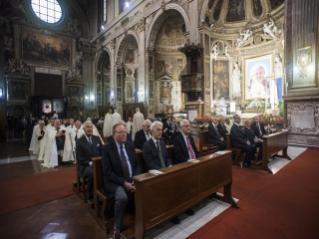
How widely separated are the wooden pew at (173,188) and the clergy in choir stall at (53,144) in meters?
4.24

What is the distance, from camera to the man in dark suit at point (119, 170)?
2.32 metres

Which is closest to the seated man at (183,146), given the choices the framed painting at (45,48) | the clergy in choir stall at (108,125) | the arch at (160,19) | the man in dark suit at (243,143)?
the man in dark suit at (243,143)

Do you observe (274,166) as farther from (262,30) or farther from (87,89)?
(87,89)

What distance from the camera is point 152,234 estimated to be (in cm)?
234

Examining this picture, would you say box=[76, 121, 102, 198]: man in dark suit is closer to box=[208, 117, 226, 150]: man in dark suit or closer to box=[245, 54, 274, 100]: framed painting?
box=[208, 117, 226, 150]: man in dark suit

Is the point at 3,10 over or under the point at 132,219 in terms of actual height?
over

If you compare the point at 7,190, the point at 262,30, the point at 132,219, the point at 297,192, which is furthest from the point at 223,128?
the point at 262,30

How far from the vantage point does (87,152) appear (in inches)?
133

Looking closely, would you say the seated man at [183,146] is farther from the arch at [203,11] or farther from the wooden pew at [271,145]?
the arch at [203,11]

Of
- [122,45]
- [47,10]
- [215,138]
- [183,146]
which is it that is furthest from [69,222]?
[47,10]

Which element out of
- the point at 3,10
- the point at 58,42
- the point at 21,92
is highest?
the point at 3,10

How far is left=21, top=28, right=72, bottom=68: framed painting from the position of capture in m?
17.2

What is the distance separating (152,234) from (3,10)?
21.8 m

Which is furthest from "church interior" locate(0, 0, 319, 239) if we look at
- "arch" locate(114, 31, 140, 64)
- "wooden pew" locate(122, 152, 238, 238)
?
"arch" locate(114, 31, 140, 64)
